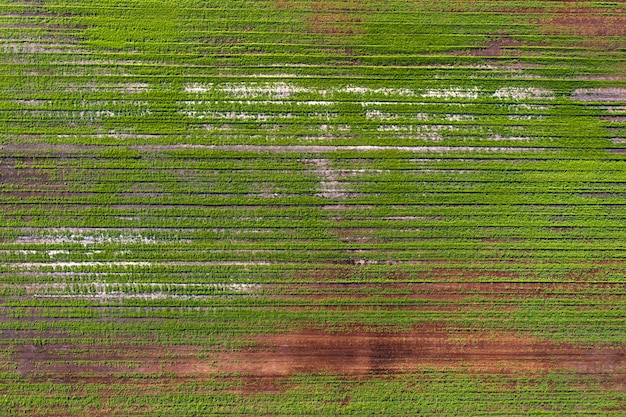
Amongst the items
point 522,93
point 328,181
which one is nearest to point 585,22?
point 522,93

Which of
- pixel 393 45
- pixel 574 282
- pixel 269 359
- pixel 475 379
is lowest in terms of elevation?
pixel 475 379

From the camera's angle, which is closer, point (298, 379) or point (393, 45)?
point (298, 379)

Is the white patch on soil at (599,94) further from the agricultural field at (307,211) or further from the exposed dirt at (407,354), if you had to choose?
the exposed dirt at (407,354)

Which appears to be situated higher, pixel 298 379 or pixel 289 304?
pixel 289 304

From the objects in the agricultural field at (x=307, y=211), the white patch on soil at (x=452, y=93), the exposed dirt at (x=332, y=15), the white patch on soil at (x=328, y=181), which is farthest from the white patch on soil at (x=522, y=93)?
the white patch on soil at (x=328, y=181)

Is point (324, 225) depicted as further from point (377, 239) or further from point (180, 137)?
point (180, 137)

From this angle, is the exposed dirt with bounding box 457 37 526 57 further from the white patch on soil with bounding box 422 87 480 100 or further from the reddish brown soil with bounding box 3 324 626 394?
the reddish brown soil with bounding box 3 324 626 394

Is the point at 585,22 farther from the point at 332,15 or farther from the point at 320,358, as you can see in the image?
the point at 320,358

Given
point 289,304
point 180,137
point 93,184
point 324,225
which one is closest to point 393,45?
point 324,225
